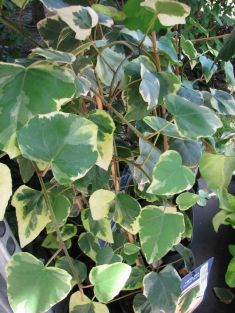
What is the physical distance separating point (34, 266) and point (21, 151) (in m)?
0.16

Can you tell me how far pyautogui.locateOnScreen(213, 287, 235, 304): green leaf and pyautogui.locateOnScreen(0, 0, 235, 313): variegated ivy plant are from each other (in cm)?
25

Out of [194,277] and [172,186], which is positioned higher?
[172,186]

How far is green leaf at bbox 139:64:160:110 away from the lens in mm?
420

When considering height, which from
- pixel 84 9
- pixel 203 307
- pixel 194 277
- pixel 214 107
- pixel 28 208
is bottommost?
pixel 203 307

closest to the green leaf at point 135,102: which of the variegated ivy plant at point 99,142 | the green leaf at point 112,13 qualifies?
the variegated ivy plant at point 99,142

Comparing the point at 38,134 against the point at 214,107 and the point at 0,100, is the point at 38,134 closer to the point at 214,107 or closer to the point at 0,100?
the point at 0,100

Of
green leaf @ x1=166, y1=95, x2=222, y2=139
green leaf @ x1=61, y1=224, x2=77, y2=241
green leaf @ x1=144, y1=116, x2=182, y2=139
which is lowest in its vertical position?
green leaf @ x1=61, y1=224, x2=77, y2=241

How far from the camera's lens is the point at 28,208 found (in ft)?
1.70

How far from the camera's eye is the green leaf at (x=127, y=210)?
0.55m

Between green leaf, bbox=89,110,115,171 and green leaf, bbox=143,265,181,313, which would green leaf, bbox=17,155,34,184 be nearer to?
green leaf, bbox=89,110,115,171

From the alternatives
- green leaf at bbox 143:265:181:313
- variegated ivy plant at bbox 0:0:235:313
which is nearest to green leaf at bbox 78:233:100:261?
variegated ivy plant at bbox 0:0:235:313

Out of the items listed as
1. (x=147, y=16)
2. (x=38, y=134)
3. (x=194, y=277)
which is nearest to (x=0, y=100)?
(x=38, y=134)

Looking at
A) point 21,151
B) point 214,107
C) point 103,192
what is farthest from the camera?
point 214,107

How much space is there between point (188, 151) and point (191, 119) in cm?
14
